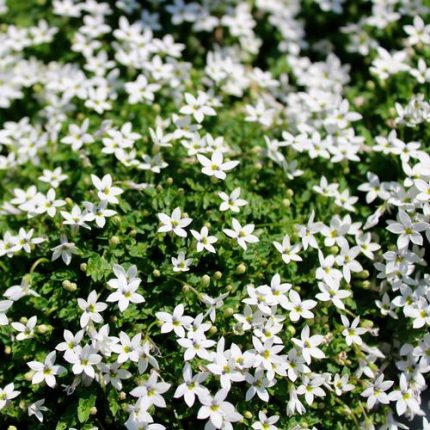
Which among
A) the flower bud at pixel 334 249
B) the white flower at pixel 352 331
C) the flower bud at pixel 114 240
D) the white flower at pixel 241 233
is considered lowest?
the white flower at pixel 352 331

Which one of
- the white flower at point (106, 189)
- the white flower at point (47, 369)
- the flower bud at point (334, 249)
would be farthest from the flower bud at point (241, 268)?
the white flower at point (47, 369)

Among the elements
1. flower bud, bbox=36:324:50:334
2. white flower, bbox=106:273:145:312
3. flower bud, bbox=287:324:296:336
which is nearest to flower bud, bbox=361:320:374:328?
flower bud, bbox=287:324:296:336

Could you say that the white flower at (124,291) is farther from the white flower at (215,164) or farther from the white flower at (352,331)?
the white flower at (352,331)

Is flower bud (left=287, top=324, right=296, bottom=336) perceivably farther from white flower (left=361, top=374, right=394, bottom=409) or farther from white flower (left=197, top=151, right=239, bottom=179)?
white flower (left=197, top=151, right=239, bottom=179)

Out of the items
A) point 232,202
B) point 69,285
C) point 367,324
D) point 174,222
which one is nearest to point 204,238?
point 174,222

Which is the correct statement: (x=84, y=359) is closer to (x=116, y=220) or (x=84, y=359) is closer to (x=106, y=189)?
(x=116, y=220)

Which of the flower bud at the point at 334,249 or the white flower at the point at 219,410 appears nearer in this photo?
the white flower at the point at 219,410

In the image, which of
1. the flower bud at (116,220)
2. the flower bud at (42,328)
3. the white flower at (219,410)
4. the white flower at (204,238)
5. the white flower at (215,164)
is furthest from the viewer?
the white flower at (215,164)
